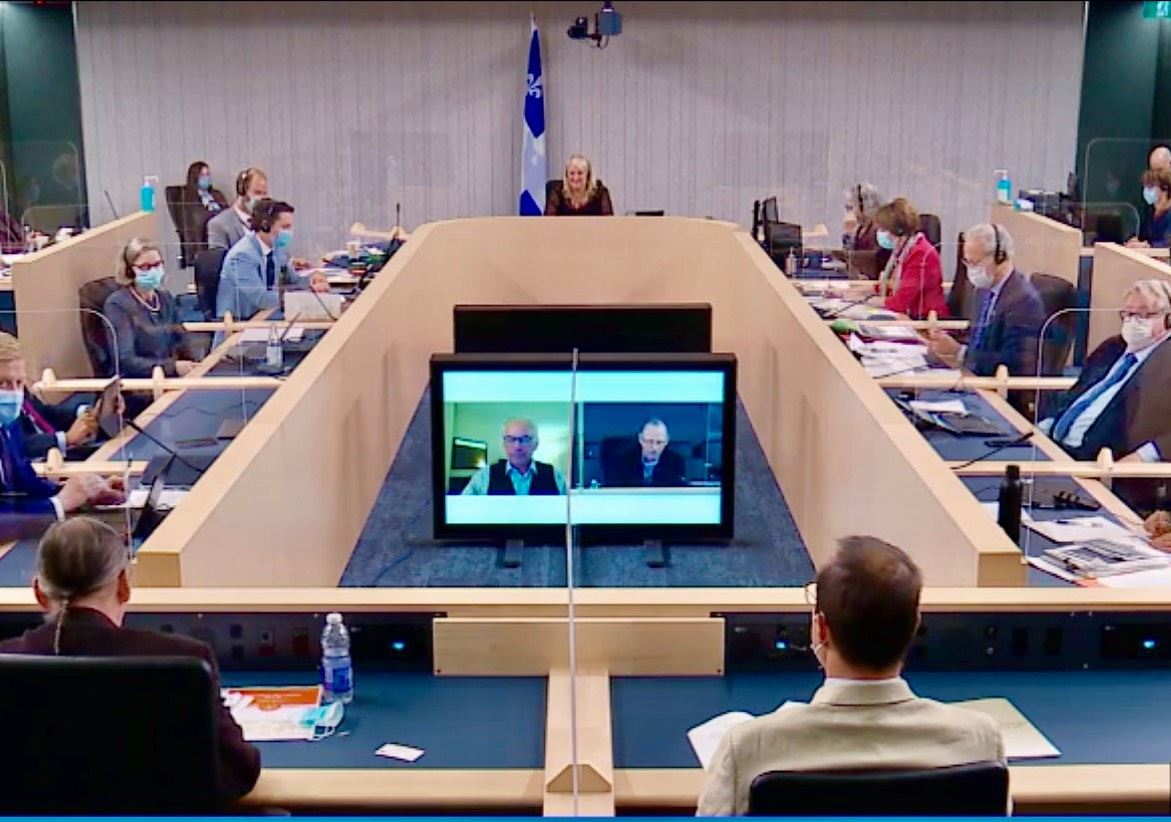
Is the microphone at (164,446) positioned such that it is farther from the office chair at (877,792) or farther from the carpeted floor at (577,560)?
the office chair at (877,792)

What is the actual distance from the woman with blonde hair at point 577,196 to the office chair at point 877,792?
6.61 meters

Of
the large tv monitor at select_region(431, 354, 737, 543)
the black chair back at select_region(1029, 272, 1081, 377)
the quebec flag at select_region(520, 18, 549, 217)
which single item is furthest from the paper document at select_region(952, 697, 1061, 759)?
the quebec flag at select_region(520, 18, 549, 217)

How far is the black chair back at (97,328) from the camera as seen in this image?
5555 mm

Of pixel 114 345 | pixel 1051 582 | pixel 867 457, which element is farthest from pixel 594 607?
pixel 114 345

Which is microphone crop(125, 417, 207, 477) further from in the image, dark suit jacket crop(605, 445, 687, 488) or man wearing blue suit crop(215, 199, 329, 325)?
man wearing blue suit crop(215, 199, 329, 325)

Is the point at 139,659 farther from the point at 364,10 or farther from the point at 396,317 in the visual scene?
the point at 364,10

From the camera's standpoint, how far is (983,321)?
545 cm

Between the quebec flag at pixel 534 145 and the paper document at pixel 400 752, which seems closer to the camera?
the paper document at pixel 400 752

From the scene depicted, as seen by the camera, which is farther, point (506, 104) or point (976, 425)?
point (506, 104)

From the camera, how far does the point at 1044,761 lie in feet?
7.13

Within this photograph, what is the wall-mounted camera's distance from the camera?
9.91 meters

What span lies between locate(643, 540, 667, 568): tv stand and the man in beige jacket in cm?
286

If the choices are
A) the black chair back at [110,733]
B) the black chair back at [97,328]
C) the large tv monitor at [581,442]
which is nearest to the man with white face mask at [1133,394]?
the large tv monitor at [581,442]

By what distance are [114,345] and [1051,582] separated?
366 cm
